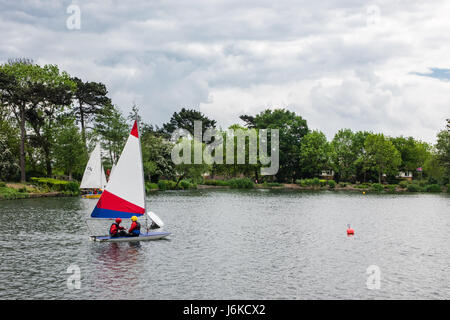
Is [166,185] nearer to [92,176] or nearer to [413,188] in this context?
[92,176]

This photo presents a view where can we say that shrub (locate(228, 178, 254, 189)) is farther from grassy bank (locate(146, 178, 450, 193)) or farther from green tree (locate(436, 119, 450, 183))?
green tree (locate(436, 119, 450, 183))

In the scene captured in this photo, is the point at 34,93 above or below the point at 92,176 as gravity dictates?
above

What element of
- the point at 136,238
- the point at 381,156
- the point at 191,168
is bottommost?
the point at 136,238

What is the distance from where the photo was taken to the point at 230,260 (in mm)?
24328

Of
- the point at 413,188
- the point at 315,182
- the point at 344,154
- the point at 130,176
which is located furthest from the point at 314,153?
the point at 130,176

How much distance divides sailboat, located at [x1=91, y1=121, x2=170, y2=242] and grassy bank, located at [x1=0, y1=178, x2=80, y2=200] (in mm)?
35499

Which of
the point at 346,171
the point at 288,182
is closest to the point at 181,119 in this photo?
the point at 288,182

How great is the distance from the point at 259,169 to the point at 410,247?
3583 inches

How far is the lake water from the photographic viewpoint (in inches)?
739

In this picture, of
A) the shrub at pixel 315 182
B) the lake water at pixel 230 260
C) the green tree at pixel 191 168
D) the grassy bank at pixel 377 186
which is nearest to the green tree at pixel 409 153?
the grassy bank at pixel 377 186

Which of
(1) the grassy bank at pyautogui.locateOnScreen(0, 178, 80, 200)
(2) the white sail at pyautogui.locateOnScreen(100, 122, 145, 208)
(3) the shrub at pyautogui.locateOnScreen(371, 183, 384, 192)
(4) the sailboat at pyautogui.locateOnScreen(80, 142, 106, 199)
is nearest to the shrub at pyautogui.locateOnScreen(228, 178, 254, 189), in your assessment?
(3) the shrub at pyautogui.locateOnScreen(371, 183, 384, 192)

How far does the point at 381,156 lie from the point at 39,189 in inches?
3153

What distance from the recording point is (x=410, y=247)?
2952 cm
